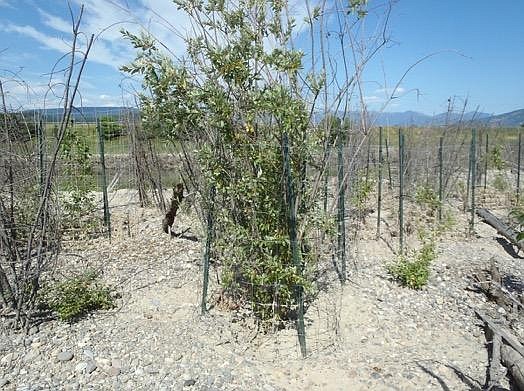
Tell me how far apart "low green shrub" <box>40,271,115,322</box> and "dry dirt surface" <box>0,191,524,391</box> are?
9 cm

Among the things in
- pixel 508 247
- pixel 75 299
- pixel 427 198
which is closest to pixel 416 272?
pixel 508 247

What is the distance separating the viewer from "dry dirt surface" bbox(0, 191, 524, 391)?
9.53 ft

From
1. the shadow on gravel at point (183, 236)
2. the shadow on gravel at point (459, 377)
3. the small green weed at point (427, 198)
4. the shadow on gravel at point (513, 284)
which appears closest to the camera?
the shadow on gravel at point (459, 377)

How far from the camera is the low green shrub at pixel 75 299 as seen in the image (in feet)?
11.4

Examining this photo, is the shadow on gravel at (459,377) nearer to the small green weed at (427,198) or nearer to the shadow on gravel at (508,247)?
the shadow on gravel at (508,247)

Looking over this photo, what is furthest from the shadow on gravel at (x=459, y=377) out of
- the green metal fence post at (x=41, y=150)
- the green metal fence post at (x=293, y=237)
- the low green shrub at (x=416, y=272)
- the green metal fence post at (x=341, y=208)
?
the green metal fence post at (x=41, y=150)

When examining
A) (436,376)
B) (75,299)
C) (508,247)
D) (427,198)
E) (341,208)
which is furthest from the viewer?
(427,198)

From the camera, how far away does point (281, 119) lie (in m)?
2.96

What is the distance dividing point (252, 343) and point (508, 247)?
15.6 feet

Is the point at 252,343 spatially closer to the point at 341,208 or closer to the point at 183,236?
the point at 341,208

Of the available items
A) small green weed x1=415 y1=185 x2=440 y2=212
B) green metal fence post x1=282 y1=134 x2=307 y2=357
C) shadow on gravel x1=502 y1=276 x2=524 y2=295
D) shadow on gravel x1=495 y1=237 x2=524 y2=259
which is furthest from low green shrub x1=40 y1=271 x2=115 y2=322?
shadow on gravel x1=495 y1=237 x2=524 y2=259

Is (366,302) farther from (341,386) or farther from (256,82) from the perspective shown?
(256,82)

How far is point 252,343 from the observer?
3.38 m

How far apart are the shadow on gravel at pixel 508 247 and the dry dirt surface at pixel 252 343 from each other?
5.39 ft
